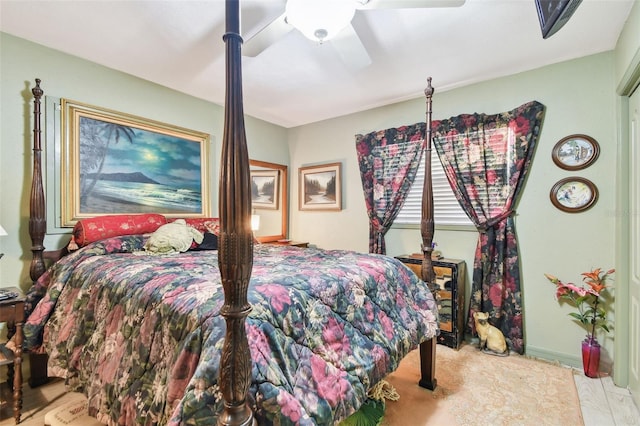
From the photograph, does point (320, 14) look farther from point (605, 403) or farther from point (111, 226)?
point (605, 403)

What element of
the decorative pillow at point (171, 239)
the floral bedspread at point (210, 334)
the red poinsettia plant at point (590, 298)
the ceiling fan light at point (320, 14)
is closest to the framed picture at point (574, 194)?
the red poinsettia plant at point (590, 298)

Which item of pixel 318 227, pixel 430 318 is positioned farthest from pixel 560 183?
pixel 318 227

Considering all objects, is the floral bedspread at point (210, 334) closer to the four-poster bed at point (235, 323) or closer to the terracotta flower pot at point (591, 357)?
the four-poster bed at point (235, 323)

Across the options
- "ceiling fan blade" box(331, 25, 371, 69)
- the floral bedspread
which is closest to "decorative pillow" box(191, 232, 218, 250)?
the floral bedspread

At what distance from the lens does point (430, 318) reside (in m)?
2.00

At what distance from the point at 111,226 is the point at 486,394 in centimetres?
313

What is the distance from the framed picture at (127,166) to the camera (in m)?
2.55

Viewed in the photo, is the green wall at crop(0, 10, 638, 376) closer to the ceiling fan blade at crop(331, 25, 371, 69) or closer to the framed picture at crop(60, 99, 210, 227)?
the framed picture at crop(60, 99, 210, 227)

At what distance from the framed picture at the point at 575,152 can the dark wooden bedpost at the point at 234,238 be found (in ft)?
9.44

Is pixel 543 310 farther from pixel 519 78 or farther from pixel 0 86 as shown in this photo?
pixel 0 86

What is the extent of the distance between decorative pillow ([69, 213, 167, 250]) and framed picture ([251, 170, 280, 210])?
1.74 meters

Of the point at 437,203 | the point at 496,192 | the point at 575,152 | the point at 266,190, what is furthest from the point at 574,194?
the point at 266,190

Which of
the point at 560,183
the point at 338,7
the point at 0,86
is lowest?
the point at 560,183

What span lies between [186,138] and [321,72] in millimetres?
1650
